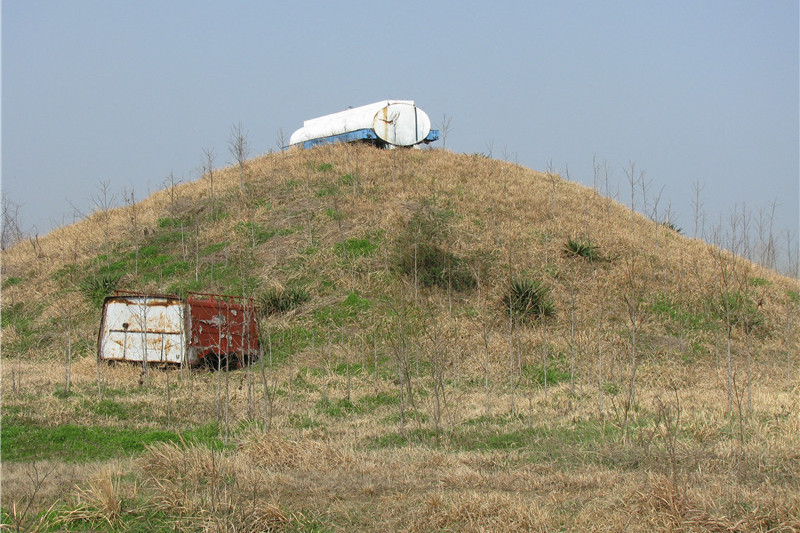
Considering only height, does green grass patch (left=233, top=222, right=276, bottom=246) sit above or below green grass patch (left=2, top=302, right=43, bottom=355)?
above

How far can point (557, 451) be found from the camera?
7.25 metres

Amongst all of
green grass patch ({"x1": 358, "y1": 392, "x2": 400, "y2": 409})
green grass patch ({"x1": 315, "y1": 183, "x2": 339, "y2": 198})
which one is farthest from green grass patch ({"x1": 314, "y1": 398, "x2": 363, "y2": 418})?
green grass patch ({"x1": 315, "y1": 183, "x2": 339, "y2": 198})

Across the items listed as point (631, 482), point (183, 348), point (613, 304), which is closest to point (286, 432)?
point (631, 482)

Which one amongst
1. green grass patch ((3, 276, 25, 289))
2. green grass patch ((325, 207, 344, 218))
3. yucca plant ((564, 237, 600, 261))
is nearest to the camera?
yucca plant ((564, 237, 600, 261))

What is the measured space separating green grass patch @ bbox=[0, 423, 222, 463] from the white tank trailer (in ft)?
60.5

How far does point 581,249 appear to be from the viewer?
60.1ft

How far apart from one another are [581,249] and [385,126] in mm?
10536

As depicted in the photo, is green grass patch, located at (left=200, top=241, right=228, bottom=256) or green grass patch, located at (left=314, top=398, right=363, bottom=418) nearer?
green grass patch, located at (left=314, top=398, right=363, bottom=418)

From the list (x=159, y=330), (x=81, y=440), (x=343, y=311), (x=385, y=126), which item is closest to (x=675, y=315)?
(x=343, y=311)

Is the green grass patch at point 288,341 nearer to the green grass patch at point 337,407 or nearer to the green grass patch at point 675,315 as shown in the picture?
the green grass patch at point 337,407

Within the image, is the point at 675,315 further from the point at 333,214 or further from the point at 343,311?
the point at 333,214

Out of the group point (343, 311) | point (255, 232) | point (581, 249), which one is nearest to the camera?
point (343, 311)

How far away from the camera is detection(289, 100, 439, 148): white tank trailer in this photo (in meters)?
25.9

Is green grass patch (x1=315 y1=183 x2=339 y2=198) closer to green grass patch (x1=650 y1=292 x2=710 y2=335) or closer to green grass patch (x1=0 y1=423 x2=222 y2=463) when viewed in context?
green grass patch (x1=650 y1=292 x2=710 y2=335)
